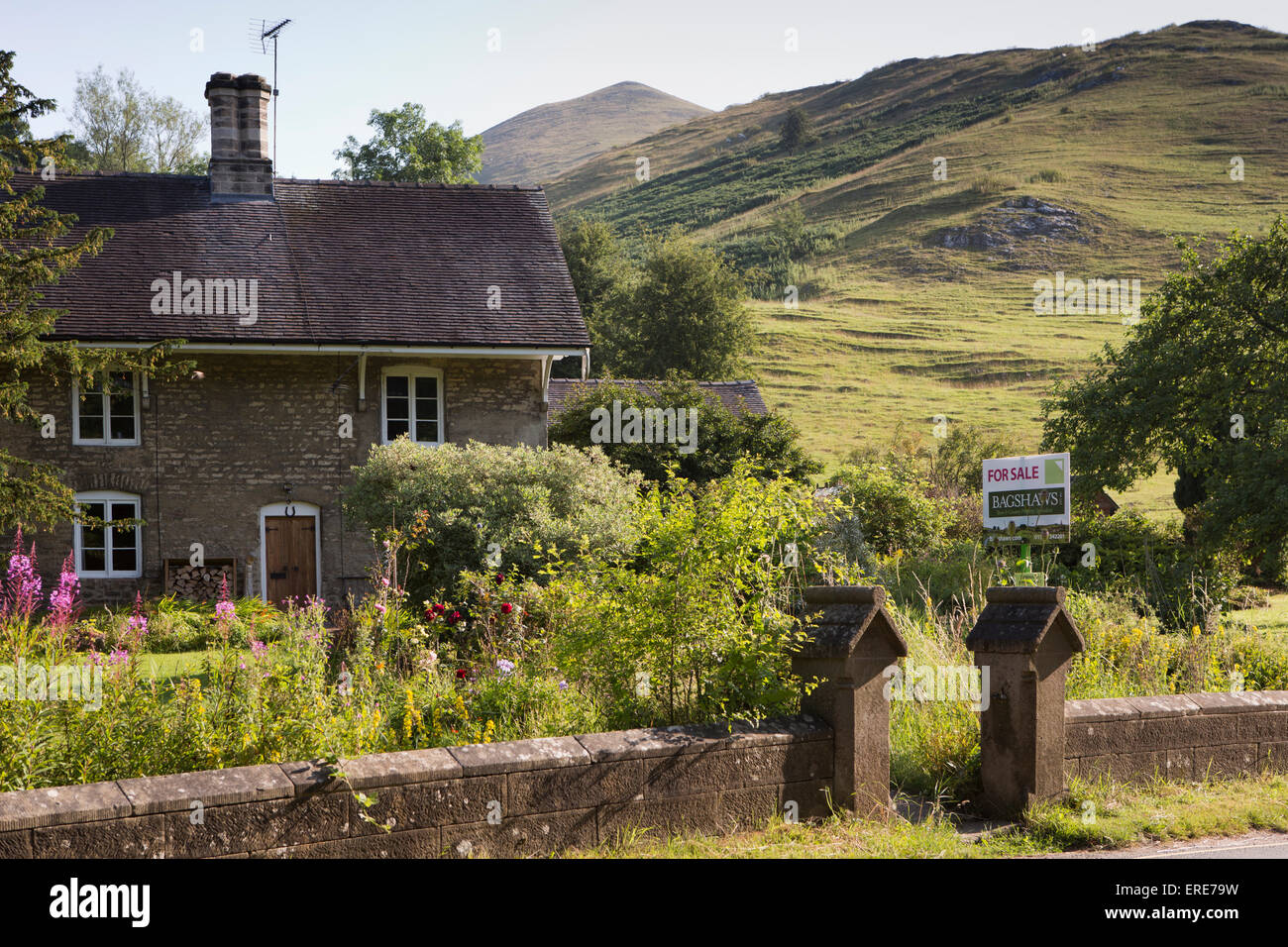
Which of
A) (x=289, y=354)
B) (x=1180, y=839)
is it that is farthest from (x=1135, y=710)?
(x=289, y=354)

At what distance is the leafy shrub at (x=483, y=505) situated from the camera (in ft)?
42.6

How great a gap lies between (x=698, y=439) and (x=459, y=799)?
1882 centimetres

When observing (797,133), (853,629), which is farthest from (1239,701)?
(797,133)

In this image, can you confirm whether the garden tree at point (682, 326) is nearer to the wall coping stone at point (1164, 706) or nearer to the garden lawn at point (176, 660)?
the garden lawn at point (176, 660)

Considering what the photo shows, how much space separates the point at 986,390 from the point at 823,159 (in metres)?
81.6

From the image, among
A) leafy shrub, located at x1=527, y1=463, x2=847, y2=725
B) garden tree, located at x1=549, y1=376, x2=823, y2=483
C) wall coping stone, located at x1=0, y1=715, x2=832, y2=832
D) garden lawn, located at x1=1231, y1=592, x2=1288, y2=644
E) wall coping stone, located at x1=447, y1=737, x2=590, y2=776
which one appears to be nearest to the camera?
wall coping stone, located at x1=0, y1=715, x2=832, y2=832

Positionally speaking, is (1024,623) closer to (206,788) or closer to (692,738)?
(692,738)

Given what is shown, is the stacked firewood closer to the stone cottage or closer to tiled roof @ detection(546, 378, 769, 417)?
the stone cottage

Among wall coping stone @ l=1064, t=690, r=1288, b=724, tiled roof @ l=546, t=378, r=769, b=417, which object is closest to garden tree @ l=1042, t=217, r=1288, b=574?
tiled roof @ l=546, t=378, r=769, b=417

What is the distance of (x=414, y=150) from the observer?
4403 cm

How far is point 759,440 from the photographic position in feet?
78.7

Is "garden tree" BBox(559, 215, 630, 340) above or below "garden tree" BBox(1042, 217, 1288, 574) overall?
above

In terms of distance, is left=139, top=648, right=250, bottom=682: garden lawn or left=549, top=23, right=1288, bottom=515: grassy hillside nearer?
left=139, top=648, right=250, bottom=682: garden lawn

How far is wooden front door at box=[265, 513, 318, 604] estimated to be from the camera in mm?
19812
